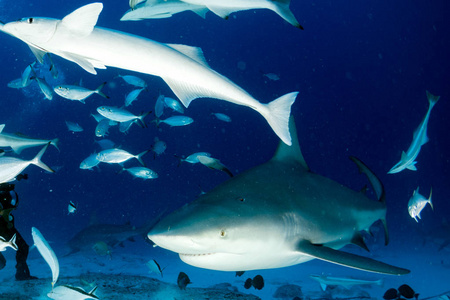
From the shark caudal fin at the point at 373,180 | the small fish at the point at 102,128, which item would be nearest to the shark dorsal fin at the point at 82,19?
the shark caudal fin at the point at 373,180

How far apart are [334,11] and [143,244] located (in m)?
48.5

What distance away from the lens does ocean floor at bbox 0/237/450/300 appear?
212 inches

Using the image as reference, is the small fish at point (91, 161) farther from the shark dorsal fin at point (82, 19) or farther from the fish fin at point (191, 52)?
the shark dorsal fin at point (82, 19)

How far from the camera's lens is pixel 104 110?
7.87 metres

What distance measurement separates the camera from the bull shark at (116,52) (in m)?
1.64

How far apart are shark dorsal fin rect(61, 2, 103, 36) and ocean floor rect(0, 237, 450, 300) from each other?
4.33m

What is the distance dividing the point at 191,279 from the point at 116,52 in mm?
12899

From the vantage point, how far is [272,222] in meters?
3.09

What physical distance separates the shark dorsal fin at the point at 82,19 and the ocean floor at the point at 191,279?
4.33 meters

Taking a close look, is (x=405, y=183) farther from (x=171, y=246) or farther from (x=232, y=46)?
(x=171, y=246)

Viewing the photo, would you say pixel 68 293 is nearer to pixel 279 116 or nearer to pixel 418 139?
pixel 279 116

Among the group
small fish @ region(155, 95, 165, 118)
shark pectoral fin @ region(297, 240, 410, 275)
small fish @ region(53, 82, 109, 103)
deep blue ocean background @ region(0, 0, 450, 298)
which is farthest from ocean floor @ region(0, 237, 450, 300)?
deep blue ocean background @ region(0, 0, 450, 298)

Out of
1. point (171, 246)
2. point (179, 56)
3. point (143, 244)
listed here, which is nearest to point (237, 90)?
point (179, 56)

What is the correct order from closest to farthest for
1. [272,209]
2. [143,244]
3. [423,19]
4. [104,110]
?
[272,209], [104,110], [143,244], [423,19]
